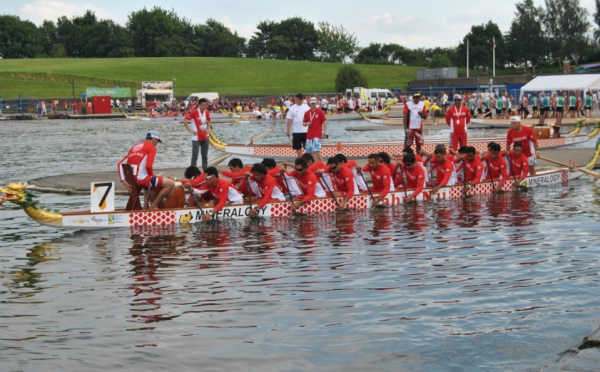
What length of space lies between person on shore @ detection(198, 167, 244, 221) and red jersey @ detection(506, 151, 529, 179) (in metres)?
8.01

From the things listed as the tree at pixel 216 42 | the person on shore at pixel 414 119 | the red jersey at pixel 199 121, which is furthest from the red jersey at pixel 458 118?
the tree at pixel 216 42

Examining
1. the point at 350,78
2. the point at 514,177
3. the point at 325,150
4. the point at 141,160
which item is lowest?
the point at 514,177

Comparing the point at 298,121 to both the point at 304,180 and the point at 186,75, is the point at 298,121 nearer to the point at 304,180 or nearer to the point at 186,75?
the point at 304,180

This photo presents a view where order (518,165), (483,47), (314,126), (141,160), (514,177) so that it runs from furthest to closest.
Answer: (483,47)
(314,126)
(518,165)
(514,177)
(141,160)

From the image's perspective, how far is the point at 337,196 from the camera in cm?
1864

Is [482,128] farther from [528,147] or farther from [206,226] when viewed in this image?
[206,226]

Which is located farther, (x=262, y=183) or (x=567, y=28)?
(x=567, y=28)

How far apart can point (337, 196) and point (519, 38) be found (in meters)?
122

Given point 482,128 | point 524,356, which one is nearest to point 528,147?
point 524,356

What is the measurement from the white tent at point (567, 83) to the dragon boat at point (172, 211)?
36.1 meters

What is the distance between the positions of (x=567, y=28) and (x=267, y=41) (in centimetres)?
6767

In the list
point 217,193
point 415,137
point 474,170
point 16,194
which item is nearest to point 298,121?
point 415,137

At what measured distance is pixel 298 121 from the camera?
23.8m

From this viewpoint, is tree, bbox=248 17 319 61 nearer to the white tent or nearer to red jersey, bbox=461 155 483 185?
the white tent
